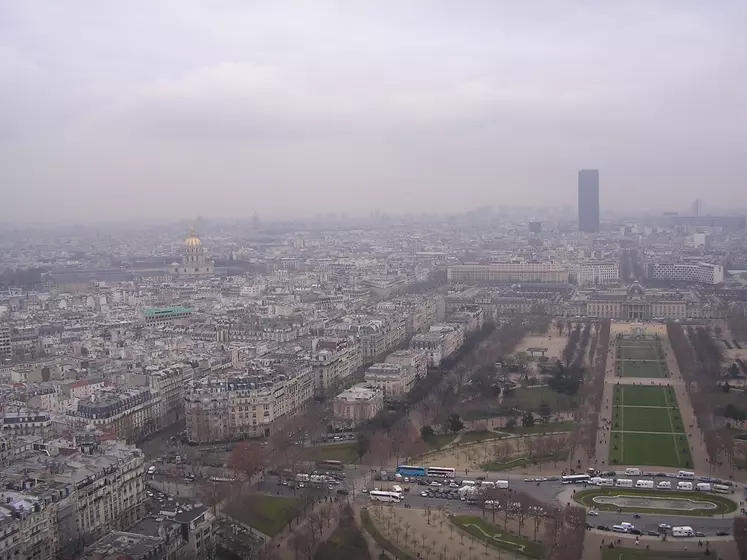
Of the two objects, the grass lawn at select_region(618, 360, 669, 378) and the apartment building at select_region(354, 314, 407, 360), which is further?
the apartment building at select_region(354, 314, 407, 360)

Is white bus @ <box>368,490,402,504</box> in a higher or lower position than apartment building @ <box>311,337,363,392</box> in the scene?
lower

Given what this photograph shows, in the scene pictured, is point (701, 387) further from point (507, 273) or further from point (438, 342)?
point (507, 273)

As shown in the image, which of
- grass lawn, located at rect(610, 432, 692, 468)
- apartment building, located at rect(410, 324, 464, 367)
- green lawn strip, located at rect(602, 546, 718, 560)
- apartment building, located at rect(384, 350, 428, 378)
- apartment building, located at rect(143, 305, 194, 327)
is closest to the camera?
green lawn strip, located at rect(602, 546, 718, 560)

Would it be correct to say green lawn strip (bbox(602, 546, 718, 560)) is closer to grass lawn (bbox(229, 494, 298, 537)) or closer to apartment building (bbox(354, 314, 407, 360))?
grass lawn (bbox(229, 494, 298, 537))

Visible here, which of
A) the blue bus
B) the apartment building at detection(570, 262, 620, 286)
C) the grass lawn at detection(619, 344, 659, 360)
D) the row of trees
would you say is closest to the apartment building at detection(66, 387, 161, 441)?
the blue bus

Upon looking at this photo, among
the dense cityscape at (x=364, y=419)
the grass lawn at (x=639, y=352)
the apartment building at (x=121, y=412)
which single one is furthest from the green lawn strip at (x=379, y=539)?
the grass lawn at (x=639, y=352)

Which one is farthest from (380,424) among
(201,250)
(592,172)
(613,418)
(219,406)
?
(592,172)

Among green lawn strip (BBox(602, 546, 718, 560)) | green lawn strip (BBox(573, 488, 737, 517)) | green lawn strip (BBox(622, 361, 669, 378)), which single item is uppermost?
green lawn strip (BBox(622, 361, 669, 378))

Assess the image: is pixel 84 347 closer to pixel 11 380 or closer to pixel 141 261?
pixel 11 380
